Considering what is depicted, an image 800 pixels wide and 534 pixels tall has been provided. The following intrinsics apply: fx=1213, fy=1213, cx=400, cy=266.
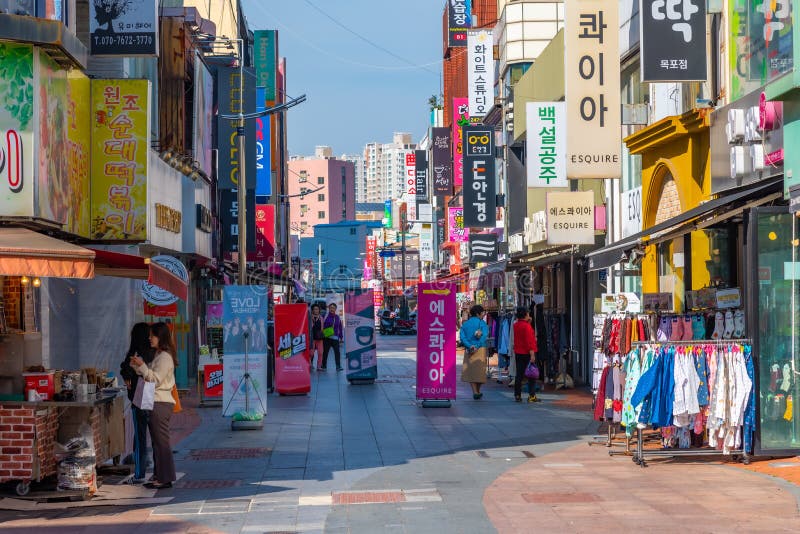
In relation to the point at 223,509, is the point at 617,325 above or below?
above

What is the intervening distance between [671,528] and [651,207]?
13.1 m

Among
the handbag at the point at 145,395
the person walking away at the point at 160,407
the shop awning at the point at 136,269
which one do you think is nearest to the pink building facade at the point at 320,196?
the shop awning at the point at 136,269

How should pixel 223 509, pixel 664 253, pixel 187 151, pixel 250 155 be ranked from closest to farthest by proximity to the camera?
pixel 223 509
pixel 664 253
pixel 187 151
pixel 250 155

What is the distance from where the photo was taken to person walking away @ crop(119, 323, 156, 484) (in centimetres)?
→ 1283

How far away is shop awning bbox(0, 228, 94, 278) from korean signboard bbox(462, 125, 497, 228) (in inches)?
1333

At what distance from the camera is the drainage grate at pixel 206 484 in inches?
501

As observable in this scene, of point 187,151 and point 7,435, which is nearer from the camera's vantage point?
point 7,435

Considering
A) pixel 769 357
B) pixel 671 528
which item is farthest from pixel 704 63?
pixel 671 528

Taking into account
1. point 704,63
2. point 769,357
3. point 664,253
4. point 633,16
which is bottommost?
point 769,357

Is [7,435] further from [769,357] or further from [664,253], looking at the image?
[664,253]

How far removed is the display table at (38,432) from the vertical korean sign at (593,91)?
1066cm

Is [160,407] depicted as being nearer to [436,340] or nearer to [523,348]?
[436,340]

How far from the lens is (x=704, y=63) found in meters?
17.9

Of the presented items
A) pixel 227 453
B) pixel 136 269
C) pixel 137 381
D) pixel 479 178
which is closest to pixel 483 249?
pixel 479 178
